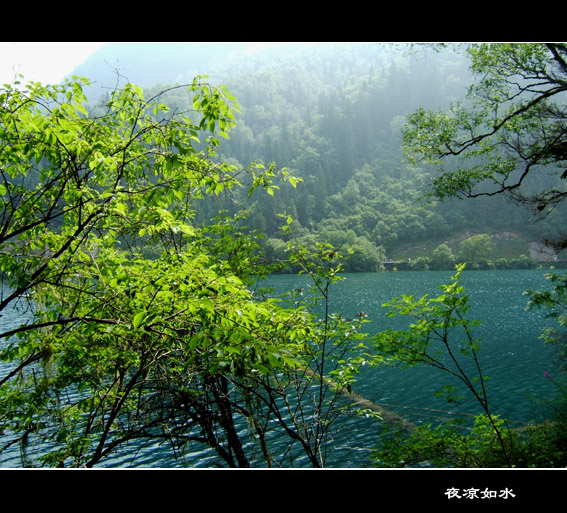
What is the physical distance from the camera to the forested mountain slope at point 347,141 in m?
64.6

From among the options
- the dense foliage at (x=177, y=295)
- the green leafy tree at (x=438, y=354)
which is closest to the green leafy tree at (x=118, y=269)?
the dense foliage at (x=177, y=295)

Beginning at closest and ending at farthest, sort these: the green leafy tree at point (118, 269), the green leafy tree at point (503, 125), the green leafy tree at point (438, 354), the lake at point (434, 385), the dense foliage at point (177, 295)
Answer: the green leafy tree at point (118, 269)
the dense foliage at point (177, 295)
the green leafy tree at point (438, 354)
the green leafy tree at point (503, 125)
the lake at point (434, 385)

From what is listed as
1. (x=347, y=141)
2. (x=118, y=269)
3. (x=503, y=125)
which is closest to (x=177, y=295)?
(x=118, y=269)

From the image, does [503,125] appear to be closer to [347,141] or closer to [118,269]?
[118,269]

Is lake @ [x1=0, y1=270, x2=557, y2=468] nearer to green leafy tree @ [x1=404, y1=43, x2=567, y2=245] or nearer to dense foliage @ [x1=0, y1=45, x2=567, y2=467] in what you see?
dense foliage @ [x1=0, y1=45, x2=567, y2=467]

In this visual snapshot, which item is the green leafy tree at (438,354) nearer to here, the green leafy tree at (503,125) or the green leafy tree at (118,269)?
the green leafy tree at (118,269)

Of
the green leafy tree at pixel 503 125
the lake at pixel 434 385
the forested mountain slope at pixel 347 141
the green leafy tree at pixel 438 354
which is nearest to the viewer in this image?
the green leafy tree at pixel 438 354

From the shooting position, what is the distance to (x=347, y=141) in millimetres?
100188

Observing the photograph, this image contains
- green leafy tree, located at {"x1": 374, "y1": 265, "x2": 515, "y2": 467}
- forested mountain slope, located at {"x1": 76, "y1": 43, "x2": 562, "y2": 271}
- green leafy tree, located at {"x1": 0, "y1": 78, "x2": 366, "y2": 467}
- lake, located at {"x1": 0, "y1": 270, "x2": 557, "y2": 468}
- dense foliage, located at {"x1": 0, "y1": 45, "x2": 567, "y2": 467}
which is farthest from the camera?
forested mountain slope, located at {"x1": 76, "y1": 43, "x2": 562, "y2": 271}

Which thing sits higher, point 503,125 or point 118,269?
point 503,125

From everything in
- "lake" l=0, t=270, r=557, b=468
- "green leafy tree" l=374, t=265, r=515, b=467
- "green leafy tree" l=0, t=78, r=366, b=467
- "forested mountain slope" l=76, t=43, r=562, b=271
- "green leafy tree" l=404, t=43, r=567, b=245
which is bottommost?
"lake" l=0, t=270, r=557, b=468

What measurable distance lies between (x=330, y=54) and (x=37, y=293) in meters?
124

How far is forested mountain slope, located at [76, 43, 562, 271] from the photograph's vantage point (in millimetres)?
64625

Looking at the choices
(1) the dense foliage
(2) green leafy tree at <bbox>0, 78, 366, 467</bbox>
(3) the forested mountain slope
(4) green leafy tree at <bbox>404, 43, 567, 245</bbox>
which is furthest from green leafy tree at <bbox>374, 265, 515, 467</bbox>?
(3) the forested mountain slope
